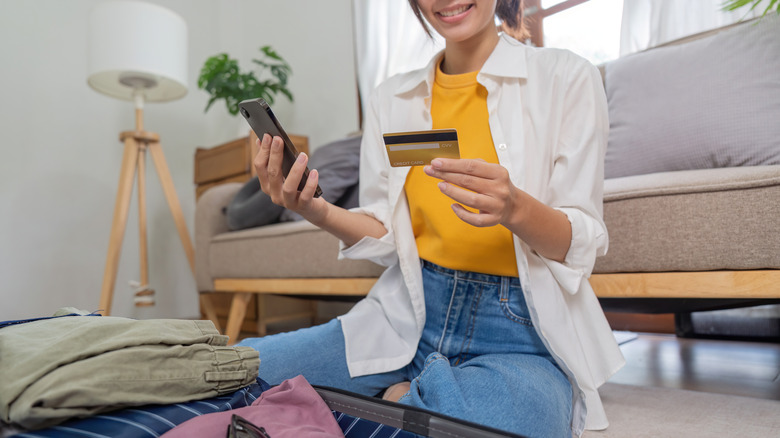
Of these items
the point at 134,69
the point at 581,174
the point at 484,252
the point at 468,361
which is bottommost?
the point at 468,361

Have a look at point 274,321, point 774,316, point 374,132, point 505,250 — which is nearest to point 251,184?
point 274,321

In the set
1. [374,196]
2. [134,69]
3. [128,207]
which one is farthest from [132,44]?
[374,196]

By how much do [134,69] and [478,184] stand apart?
1.92 metres

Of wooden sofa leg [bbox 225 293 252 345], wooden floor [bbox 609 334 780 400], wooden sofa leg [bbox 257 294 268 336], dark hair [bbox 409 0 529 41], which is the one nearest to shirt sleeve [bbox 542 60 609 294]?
dark hair [bbox 409 0 529 41]

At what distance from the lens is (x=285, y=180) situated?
0.73m

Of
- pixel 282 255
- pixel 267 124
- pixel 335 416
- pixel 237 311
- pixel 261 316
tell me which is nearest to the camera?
pixel 335 416

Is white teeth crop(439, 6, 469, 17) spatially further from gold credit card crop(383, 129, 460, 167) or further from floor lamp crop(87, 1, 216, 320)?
floor lamp crop(87, 1, 216, 320)

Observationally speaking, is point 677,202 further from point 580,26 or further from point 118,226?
point 118,226

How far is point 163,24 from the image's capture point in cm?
215

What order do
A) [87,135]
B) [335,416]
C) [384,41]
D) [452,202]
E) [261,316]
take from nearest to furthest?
1. [335,416]
2. [452,202]
3. [261,316]
4. [384,41]
5. [87,135]

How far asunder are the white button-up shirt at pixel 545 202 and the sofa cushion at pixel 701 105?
1.81 ft

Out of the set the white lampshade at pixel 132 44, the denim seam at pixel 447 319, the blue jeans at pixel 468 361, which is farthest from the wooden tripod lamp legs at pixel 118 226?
the denim seam at pixel 447 319

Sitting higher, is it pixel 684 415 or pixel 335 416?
pixel 335 416

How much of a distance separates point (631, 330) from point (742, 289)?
1.13 metres
